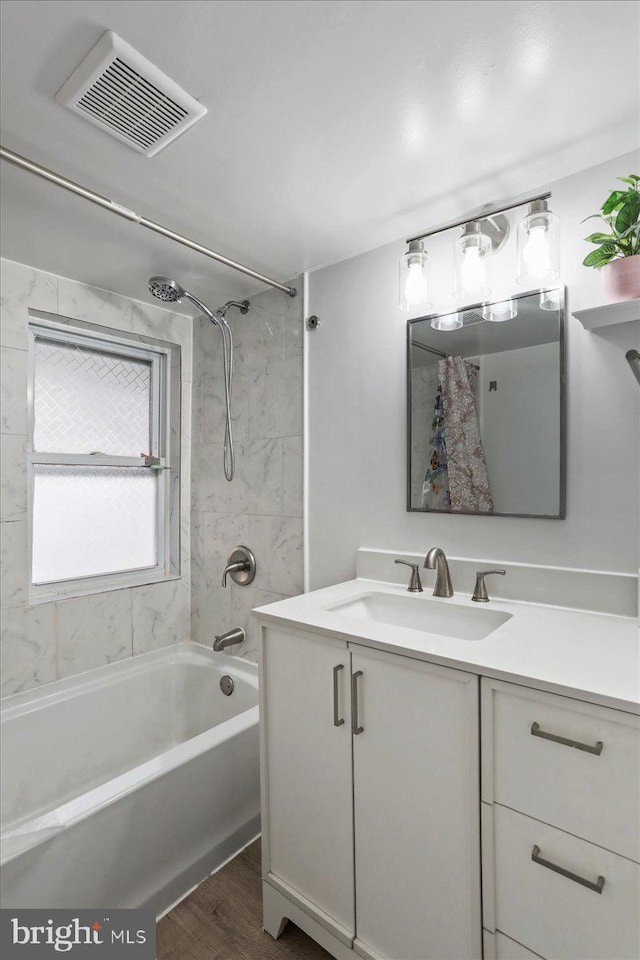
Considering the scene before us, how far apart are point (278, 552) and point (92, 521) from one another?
2.95ft

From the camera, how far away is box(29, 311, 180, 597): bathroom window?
2.17 m

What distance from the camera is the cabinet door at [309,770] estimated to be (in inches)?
50.2

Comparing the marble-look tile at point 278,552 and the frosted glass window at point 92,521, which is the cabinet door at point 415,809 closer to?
the marble-look tile at point 278,552

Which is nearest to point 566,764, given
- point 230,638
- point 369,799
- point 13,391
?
point 369,799

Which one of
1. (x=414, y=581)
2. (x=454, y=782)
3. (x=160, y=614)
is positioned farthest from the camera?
(x=160, y=614)

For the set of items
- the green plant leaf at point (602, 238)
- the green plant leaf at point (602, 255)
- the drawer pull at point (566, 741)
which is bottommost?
the drawer pull at point (566, 741)

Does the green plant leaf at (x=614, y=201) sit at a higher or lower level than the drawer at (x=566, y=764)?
higher

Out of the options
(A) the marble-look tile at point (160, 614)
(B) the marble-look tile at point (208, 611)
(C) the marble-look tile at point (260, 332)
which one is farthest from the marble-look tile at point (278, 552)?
(C) the marble-look tile at point (260, 332)

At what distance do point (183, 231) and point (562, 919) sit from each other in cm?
214

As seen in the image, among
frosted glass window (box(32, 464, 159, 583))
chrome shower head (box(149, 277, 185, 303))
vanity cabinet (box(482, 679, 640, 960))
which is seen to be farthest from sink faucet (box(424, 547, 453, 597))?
frosted glass window (box(32, 464, 159, 583))

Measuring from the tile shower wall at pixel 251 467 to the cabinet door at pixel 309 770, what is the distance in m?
0.75

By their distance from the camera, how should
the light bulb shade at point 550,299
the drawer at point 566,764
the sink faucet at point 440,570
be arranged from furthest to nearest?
the sink faucet at point 440,570
the light bulb shade at point 550,299
the drawer at point 566,764

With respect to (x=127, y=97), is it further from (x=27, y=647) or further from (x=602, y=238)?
(x=27, y=647)

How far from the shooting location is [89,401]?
233 centimetres
